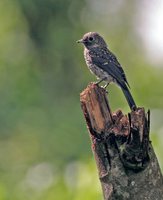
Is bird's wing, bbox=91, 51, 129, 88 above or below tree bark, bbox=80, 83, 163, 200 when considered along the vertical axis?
above

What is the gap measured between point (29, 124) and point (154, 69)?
458 cm

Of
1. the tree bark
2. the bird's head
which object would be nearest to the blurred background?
the bird's head

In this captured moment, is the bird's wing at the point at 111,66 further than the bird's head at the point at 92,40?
No

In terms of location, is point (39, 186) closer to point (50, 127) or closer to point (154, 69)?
point (154, 69)

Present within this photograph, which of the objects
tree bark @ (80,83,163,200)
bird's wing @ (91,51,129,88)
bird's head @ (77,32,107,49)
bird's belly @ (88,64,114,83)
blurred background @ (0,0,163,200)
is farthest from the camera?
blurred background @ (0,0,163,200)

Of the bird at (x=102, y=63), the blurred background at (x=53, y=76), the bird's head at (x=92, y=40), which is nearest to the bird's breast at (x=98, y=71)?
the bird at (x=102, y=63)

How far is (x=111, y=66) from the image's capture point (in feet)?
31.8

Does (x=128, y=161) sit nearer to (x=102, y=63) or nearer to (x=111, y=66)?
(x=111, y=66)

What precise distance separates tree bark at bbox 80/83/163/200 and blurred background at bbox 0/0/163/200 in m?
5.94

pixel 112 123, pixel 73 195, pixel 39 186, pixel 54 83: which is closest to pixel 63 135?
pixel 54 83

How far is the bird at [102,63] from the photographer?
9438mm

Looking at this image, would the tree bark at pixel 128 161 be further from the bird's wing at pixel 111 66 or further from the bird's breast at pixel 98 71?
the bird's breast at pixel 98 71

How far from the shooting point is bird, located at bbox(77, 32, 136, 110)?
31.0 feet

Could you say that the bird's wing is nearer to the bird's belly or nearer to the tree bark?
the bird's belly
